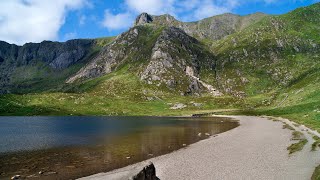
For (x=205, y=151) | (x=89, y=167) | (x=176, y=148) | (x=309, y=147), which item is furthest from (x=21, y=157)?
(x=309, y=147)

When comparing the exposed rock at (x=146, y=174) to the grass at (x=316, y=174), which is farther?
the grass at (x=316, y=174)

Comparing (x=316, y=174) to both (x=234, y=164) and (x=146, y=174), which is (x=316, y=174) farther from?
(x=146, y=174)

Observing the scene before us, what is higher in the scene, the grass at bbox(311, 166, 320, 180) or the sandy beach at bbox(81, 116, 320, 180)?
the grass at bbox(311, 166, 320, 180)

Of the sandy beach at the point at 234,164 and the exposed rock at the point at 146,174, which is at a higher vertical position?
the exposed rock at the point at 146,174

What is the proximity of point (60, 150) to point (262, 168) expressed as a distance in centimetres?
4309

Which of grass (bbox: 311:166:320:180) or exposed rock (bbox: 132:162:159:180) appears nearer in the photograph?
exposed rock (bbox: 132:162:159:180)

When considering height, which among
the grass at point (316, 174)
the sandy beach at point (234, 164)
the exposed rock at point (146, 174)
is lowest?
the sandy beach at point (234, 164)

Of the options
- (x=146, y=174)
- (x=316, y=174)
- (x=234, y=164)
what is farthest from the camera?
(x=234, y=164)

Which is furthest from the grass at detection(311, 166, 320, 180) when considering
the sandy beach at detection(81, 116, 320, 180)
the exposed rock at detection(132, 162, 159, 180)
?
the exposed rock at detection(132, 162, 159, 180)

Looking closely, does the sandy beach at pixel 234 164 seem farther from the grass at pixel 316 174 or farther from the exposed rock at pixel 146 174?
the exposed rock at pixel 146 174

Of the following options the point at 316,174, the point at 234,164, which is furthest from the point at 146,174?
the point at 316,174

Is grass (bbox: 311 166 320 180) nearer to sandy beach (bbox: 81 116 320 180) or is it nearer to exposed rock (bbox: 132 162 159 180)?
sandy beach (bbox: 81 116 320 180)

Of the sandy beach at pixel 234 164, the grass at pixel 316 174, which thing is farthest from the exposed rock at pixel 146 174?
the grass at pixel 316 174

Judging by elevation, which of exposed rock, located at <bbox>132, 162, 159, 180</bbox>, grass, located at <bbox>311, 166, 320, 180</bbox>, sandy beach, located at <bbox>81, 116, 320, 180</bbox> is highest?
exposed rock, located at <bbox>132, 162, 159, 180</bbox>
